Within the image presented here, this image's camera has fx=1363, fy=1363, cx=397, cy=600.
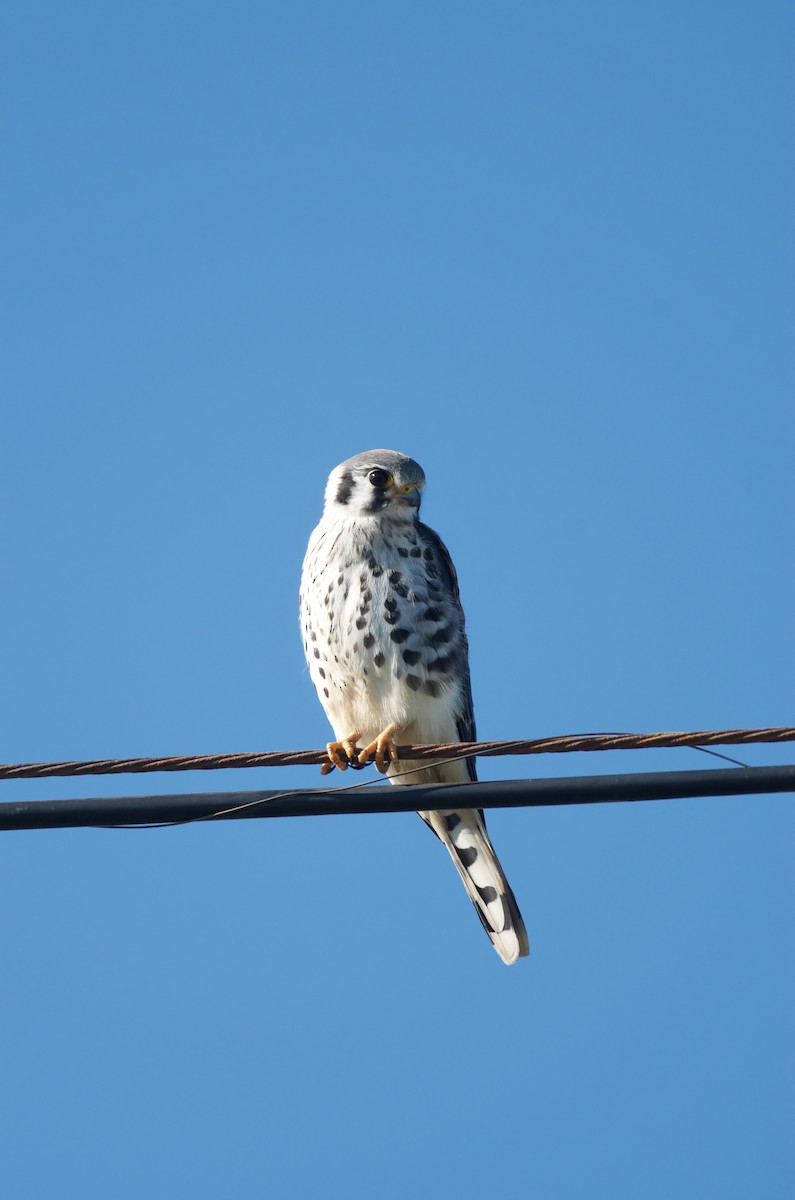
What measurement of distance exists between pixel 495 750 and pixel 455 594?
7.34 feet

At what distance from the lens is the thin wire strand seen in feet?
11.2

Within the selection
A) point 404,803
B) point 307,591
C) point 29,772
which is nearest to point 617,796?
point 404,803

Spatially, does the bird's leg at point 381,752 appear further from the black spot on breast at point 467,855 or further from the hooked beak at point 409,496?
the hooked beak at point 409,496

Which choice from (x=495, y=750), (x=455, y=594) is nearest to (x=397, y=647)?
(x=455, y=594)

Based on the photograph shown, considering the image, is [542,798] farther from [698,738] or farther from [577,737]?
[698,738]

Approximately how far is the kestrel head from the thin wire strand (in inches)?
89.8

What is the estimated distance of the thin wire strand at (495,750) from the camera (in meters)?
3.43

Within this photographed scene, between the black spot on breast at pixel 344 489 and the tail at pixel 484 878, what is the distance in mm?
1428

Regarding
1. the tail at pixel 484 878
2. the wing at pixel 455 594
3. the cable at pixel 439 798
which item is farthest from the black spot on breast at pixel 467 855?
the cable at pixel 439 798

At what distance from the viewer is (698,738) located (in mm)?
3428

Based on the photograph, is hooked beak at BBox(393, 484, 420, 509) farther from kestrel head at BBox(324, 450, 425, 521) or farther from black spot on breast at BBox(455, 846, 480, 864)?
black spot on breast at BBox(455, 846, 480, 864)

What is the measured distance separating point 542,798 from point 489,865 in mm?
2319

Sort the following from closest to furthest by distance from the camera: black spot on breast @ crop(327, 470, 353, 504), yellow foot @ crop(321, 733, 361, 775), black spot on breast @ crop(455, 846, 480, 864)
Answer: yellow foot @ crop(321, 733, 361, 775)
black spot on breast @ crop(455, 846, 480, 864)
black spot on breast @ crop(327, 470, 353, 504)

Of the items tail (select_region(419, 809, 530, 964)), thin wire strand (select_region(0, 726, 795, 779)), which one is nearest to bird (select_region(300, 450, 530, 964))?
tail (select_region(419, 809, 530, 964))
